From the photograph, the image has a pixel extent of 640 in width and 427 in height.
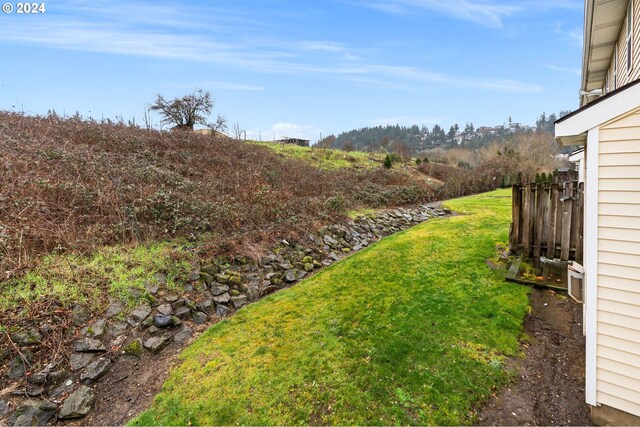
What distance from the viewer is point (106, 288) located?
446 centimetres

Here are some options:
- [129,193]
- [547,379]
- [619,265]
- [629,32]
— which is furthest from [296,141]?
[619,265]

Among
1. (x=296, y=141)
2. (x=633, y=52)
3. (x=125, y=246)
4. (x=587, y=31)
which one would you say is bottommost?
(x=125, y=246)

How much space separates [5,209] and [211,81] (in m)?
14.4

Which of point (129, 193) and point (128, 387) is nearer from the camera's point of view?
point (128, 387)

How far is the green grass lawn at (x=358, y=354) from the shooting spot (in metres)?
2.85

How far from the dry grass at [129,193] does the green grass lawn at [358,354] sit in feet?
8.36

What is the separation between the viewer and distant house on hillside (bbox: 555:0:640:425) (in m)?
2.45

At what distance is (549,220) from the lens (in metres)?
5.50

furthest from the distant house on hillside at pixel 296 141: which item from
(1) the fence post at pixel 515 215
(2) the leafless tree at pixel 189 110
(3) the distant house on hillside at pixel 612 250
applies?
(3) the distant house on hillside at pixel 612 250

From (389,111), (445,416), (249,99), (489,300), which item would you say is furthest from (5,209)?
(389,111)

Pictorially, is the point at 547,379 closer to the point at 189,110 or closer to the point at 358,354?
the point at 358,354

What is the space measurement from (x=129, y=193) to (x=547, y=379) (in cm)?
810

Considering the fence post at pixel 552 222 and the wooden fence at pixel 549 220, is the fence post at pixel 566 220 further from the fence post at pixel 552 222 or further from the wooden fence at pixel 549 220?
the fence post at pixel 552 222

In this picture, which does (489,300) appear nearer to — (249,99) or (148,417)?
(148,417)
